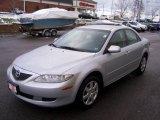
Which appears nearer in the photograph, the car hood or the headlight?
the headlight

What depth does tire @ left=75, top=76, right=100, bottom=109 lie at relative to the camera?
4.48 meters

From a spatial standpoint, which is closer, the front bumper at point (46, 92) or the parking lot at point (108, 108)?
the front bumper at point (46, 92)

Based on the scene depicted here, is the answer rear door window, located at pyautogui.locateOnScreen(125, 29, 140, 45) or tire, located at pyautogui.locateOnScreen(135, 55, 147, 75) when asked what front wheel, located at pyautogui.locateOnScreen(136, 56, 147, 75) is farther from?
rear door window, located at pyautogui.locateOnScreen(125, 29, 140, 45)

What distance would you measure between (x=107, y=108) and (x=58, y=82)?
4.15 feet

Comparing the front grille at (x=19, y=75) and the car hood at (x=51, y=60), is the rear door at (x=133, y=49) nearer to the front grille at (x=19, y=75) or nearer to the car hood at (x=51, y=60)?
the car hood at (x=51, y=60)

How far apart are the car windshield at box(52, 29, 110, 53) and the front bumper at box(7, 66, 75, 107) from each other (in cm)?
128

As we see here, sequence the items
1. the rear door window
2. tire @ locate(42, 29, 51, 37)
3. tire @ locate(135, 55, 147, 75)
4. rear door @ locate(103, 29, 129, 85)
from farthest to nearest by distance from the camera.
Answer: tire @ locate(42, 29, 51, 37)
tire @ locate(135, 55, 147, 75)
the rear door window
rear door @ locate(103, 29, 129, 85)

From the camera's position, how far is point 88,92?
472 cm

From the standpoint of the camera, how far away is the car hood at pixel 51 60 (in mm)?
4289

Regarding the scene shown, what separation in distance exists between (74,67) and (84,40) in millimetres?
1361

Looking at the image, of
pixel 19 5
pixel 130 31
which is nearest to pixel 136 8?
pixel 19 5

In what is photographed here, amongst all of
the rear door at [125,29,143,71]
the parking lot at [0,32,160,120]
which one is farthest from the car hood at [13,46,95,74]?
the rear door at [125,29,143,71]

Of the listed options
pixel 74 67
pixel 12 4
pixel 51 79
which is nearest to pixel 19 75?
pixel 51 79

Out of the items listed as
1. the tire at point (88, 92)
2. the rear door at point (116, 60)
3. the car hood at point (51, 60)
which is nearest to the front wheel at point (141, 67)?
the rear door at point (116, 60)
